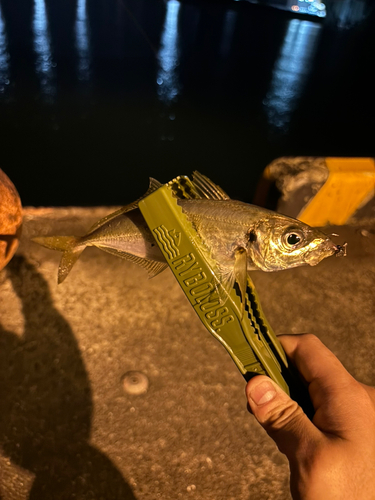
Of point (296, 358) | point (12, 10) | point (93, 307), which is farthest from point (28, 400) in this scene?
point (12, 10)

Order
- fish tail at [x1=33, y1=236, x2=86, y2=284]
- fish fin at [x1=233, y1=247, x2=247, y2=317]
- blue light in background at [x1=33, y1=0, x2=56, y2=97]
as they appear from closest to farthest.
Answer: fish fin at [x1=233, y1=247, x2=247, y2=317]
fish tail at [x1=33, y1=236, x2=86, y2=284]
blue light in background at [x1=33, y1=0, x2=56, y2=97]

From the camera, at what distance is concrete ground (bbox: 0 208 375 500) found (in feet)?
7.23

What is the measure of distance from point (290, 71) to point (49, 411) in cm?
1018

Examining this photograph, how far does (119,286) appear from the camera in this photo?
3.09m

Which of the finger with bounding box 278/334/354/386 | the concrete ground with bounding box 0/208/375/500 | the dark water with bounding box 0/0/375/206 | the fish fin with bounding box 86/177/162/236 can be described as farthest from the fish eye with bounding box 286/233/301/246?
the dark water with bounding box 0/0/375/206

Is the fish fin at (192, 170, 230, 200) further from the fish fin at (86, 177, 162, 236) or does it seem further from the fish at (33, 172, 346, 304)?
the fish fin at (86, 177, 162, 236)

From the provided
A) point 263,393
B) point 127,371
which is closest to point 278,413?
point 263,393

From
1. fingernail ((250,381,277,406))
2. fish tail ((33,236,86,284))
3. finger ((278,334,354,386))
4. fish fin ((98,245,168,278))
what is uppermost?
fish fin ((98,245,168,278))

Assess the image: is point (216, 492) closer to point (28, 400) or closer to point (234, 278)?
point (28, 400)

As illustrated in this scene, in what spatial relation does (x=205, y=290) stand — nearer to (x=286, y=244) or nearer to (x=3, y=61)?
(x=286, y=244)

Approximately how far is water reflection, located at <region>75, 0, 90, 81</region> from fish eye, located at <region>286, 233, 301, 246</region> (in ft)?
23.8

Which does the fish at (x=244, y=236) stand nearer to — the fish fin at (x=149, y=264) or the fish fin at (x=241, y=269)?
the fish fin at (x=241, y=269)

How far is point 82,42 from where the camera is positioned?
9.38 m

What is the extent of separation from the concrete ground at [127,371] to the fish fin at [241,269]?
1.48 m
